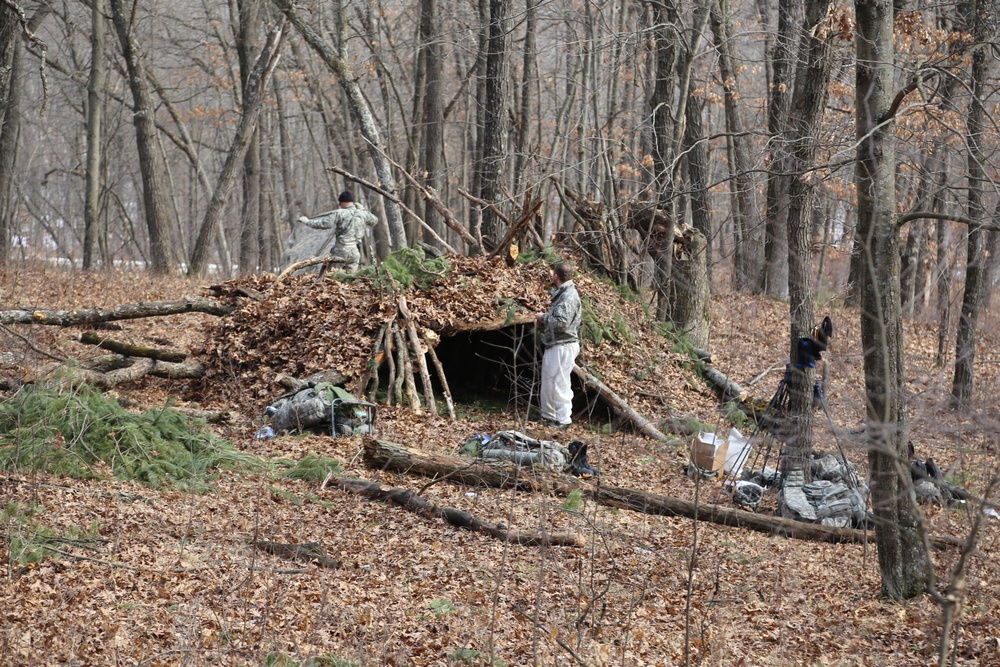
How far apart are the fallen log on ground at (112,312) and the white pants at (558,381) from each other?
462 cm

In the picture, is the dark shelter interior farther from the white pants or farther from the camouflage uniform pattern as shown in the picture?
the camouflage uniform pattern

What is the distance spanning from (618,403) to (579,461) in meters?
2.58

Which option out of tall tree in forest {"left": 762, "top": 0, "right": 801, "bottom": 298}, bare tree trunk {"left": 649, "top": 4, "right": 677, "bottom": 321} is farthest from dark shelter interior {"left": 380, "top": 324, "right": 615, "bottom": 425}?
tall tree in forest {"left": 762, "top": 0, "right": 801, "bottom": 298}

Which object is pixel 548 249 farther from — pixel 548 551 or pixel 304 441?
pixel 548 551

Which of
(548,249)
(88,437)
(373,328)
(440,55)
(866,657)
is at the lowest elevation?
(866,657)

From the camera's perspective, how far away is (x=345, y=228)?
14.8 meters

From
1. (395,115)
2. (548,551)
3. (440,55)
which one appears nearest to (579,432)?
(548,551)

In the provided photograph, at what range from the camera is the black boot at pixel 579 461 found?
9.67 m

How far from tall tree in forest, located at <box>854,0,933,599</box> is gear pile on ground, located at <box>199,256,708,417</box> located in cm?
618

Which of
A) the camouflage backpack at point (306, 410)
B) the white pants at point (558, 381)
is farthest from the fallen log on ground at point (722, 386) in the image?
the camouflage backpack at point (306, 410)

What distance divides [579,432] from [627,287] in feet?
10.5

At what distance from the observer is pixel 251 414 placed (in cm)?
1120

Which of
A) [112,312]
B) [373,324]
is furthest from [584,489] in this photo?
[112,312]

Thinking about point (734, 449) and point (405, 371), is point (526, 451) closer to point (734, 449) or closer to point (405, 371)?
point (734, 449)
